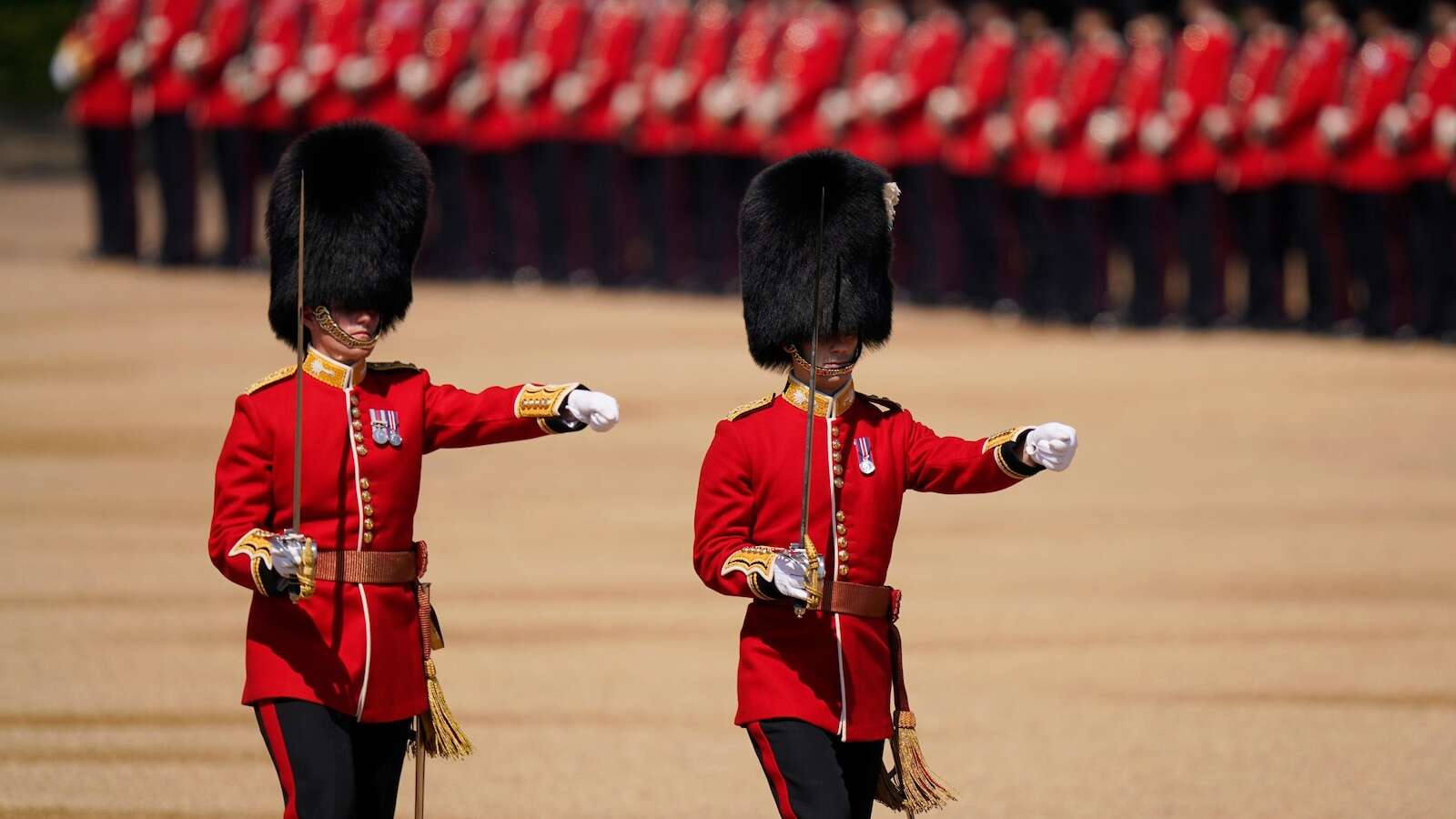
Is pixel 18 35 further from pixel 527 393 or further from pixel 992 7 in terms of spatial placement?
pixel 527 393

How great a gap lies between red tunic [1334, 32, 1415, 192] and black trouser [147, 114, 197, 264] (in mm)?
5846

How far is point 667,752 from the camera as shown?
5.61 m

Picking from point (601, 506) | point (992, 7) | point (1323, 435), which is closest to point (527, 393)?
point (601, 506)

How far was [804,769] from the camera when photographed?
387 centimetres

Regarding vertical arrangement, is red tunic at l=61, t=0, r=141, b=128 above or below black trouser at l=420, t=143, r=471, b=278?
above

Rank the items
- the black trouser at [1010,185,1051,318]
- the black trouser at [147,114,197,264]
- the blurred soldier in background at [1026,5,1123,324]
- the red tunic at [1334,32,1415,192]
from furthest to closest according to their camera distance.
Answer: the black trouser at [147,114,197,264], the black trouser at [1010,185,1051,318], the blurred soldier in background at [1026,5,1123,324], the red tunic at [1334,32,1415,192]

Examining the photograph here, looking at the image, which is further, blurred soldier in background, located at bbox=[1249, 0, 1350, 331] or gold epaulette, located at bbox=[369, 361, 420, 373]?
blurred soldier in background, located at bbox=[1249, 0, 1350, 331]

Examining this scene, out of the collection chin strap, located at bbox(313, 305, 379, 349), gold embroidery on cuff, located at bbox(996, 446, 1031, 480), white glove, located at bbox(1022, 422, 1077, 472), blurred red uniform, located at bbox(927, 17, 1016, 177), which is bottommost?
gold embroidery on cuff, located at bbox(996, 446, 1031, 480)

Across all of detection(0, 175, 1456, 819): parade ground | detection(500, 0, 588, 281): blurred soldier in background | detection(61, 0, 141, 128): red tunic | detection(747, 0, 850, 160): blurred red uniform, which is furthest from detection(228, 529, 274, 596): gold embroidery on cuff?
detection(61, 0, 141, 128): red tunic

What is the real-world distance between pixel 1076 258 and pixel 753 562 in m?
8.68

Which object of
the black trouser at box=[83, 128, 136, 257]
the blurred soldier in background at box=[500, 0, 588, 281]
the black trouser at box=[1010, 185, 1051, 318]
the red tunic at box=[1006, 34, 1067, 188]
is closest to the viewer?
the red tunic at box=[1006, 34, 1067, 188]

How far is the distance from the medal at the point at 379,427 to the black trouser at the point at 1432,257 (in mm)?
8070

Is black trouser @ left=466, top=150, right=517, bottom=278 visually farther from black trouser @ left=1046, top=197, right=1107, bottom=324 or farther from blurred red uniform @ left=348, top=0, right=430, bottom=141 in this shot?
black trouser @ left=1046, top=197, right=1107, bottom=324

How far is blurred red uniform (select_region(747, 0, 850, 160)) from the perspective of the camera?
41.4 feet
